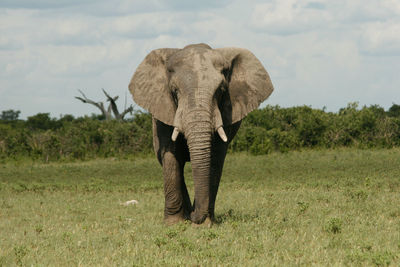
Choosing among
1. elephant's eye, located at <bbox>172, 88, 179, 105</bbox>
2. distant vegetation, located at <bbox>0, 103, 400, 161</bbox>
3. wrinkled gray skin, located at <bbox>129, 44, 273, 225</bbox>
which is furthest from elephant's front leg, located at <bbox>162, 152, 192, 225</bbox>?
distant vegetation, located at <bbox>0, 103, 400, 161</bbox>

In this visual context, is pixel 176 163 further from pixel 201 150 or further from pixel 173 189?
pixel 201 150

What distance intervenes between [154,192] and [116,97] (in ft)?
118

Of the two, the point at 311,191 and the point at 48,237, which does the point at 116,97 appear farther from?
the point at 48,237

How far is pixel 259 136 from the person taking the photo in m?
26.0

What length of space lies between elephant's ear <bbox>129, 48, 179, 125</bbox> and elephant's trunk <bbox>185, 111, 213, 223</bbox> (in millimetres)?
817

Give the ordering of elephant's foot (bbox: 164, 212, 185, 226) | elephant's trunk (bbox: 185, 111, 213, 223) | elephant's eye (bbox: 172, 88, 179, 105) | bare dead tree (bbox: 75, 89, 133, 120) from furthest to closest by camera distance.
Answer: bare dead tree (bbox: 75, 89, 133, 120) < elephant's foot (bbox: 164, 212, 185, 226) < elephant's eye (bbox: 172, 88, 179, 105) < elephant's trunk (bbox: 185, 111, 213, 223)

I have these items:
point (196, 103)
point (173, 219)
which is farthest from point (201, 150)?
point (173, 219)

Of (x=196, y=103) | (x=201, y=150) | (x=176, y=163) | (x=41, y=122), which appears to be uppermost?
(x=41, y=122)

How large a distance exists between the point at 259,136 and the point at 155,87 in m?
17.8

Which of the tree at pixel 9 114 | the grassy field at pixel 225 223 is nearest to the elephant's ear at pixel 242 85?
the grassy field at pixel 225 223

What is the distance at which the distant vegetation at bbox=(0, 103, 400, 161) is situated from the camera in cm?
2680

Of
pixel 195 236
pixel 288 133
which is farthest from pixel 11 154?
pixel 195 236

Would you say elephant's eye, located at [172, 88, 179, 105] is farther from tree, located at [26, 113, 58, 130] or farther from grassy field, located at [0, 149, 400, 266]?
tree, located at [26, 113, 58, 130]

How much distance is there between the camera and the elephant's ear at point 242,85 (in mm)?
8461
